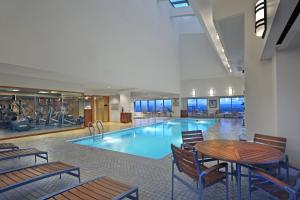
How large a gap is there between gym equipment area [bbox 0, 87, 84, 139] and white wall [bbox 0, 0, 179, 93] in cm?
172

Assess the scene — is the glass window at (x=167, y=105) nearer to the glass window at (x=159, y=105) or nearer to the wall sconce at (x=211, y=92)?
the glass window at (x=159, y=105)

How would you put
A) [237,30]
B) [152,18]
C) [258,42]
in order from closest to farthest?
1. [258,42]
2. [237,30]
3. [152,18]

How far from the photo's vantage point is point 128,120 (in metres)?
13.8

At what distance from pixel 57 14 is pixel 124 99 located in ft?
29.9

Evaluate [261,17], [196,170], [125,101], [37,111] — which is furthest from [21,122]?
[261,17]

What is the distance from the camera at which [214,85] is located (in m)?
17.1

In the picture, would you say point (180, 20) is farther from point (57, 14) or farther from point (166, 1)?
point (57, 14)

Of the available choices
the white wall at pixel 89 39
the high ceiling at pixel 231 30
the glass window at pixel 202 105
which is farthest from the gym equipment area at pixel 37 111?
the glass window at pixel 202 105

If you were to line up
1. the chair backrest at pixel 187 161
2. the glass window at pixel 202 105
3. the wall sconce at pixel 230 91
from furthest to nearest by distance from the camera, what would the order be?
the glass window at pixel 202 105, the wall sconce at pixel 230 91, the chair backrest at pixel 187 161

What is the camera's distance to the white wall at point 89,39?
4484 mm

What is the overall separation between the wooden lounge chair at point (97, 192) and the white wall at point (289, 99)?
2.96m

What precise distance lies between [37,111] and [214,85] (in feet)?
47.6

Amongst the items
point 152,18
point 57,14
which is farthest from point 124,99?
point 57,14

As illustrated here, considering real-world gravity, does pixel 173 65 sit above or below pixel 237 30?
above
